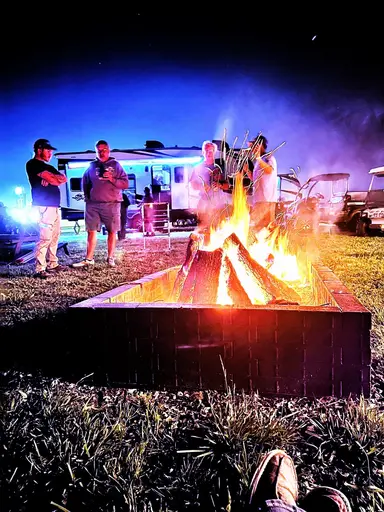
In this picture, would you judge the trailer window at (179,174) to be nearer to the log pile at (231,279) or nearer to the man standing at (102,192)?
the man standing at (102,192)

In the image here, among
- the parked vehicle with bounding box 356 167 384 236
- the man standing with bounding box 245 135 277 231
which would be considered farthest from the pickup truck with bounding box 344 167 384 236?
the man standing with bounding box 245 135 277 231

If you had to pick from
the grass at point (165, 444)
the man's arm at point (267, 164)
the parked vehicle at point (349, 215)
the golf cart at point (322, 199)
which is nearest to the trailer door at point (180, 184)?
the golf cart at point (322, 199)

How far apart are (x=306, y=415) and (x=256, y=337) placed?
0.49m

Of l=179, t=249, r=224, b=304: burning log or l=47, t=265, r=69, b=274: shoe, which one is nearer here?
l=179, t=249, r=224, b=304: burning log

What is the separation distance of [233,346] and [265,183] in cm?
364

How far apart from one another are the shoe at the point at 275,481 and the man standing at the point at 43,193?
5.35 m

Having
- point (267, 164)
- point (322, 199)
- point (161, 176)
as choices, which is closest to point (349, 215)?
point (322, 199)

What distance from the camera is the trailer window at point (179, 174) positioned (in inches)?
750

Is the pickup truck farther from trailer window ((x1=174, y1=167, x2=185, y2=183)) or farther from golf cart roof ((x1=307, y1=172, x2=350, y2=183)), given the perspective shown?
trailer window ((x1=174, y1=167, x2=185, y2=183))

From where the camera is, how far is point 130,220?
1908 centimetres

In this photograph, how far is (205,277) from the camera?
2.97 metres

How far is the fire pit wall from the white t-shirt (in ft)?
10.3

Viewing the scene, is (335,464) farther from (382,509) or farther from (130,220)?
(130,220)

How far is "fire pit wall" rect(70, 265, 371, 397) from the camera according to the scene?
7.09 ft
